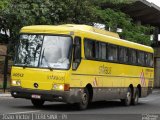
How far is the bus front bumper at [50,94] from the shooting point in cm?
1817

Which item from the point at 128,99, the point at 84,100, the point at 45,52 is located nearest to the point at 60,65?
the point at 45,52

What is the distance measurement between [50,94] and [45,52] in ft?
4.79

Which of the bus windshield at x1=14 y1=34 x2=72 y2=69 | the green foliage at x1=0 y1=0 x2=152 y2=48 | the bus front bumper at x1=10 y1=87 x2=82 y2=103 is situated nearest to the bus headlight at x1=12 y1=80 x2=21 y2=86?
the bus front bumper at x1=10 y1=87 x2=82 y2=103

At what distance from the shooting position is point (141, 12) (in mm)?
54281

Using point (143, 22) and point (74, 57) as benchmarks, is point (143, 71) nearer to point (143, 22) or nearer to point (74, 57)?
point (74, 57)

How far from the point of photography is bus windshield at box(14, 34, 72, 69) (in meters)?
18.4

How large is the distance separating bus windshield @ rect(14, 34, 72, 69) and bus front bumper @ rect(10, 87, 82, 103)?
33.8 inches

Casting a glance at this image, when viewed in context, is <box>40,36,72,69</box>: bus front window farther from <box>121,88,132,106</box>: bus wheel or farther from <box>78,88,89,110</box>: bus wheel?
<box>121,88,132,106</box>: bus wheel

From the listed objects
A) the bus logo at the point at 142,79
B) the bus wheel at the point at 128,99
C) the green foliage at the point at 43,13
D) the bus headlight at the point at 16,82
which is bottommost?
the bus wheel at the point at 128,99

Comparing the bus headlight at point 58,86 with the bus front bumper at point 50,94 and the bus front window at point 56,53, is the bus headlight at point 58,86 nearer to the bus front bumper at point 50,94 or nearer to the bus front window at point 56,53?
the bus front bumper at point 50,94

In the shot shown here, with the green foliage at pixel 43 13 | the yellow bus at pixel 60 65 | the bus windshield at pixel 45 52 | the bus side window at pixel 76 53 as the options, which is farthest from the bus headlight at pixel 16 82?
the green foliage at pixel 43 13

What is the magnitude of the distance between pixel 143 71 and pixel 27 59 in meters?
10.3

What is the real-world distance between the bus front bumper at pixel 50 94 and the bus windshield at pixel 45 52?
2.82ft

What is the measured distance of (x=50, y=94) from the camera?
18219mm
